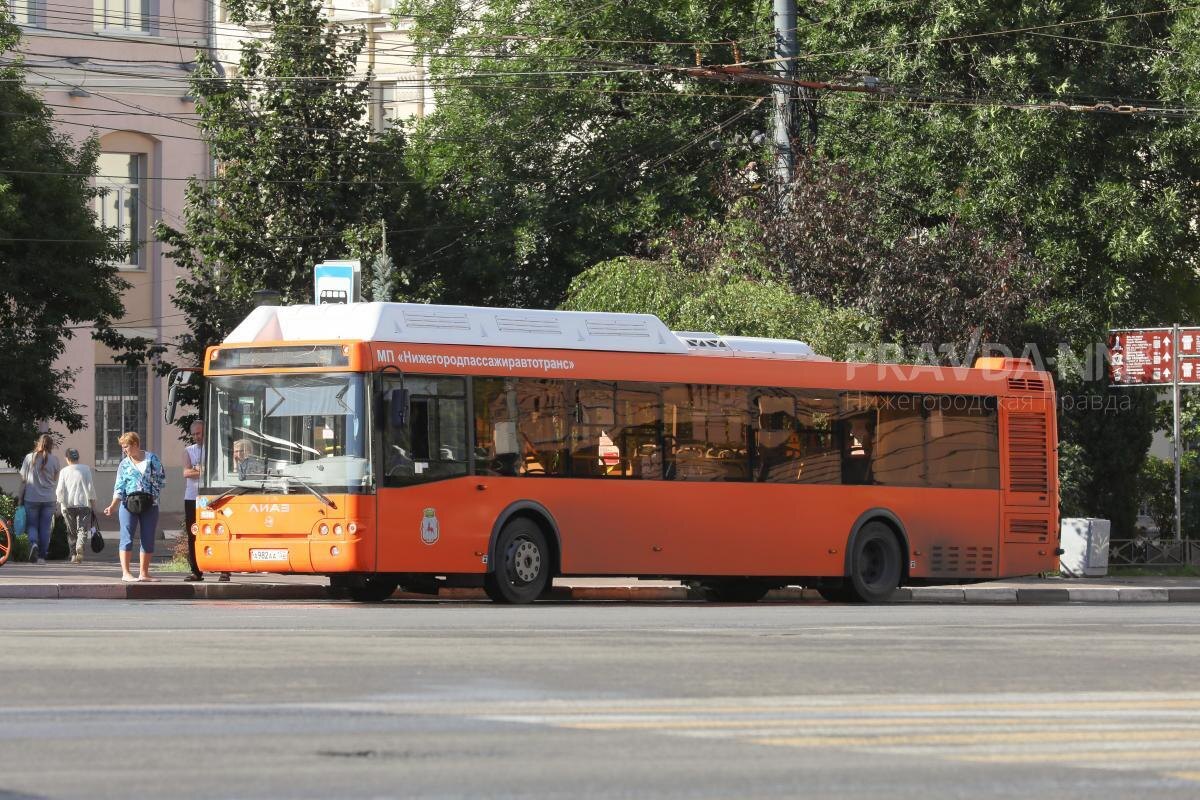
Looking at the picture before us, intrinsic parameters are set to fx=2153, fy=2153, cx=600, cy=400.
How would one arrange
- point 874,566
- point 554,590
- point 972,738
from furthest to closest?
point 874,566 → point 554,590 → point 972,738

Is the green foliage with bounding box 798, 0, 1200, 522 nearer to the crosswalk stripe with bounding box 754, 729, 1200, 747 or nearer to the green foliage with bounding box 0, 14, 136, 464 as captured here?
the green foliage with bounding box 0, 14, 136, 464

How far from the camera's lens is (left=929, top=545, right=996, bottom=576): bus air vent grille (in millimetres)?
25188

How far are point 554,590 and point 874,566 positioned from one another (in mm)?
3700

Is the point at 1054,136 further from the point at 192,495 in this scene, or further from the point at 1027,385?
the point at 192,495

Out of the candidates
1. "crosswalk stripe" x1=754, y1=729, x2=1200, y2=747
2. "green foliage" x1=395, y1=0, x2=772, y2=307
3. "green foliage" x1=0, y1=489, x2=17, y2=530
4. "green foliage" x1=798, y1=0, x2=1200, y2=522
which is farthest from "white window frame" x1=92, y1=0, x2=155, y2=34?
"crosswalk stripe" x1=754, y1=729, x2=1200, y2=747

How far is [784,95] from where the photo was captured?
3300cm

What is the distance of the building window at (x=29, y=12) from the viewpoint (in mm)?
45344

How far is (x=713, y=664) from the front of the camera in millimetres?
12664

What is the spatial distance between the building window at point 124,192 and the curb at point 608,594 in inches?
995

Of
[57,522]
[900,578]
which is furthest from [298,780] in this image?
[57,522]

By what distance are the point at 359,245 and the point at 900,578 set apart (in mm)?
14625

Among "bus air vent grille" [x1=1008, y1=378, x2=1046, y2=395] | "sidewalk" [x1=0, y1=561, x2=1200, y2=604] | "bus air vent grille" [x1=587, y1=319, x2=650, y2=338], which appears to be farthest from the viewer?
"bus air vent grille" [x1=1008, y1=378, x2=1046, y2=395]

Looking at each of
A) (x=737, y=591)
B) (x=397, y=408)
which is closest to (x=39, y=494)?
(x=737, y=591)

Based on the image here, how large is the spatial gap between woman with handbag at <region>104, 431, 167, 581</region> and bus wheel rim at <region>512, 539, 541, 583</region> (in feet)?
13.7
